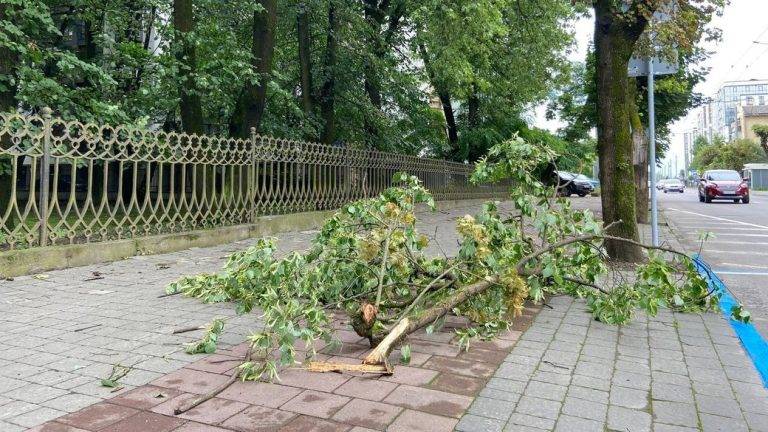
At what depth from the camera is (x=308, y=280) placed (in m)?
4.48

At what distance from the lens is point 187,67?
10.3 metres

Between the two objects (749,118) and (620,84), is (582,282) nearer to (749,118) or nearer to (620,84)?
(620,84)

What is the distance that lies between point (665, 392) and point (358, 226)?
2.87 m

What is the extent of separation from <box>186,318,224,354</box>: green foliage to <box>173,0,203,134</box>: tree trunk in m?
7.67

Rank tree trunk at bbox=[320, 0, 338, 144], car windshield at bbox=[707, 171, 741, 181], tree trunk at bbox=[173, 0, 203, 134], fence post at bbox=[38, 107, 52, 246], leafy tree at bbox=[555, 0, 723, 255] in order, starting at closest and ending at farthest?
fence post at bbox=[38, 107, 52, 246], leafy tree at bbox=[555, 0, 723, 255], tree trunk at bbox=[173, 0, 203, 134], tree trunk at bbox=[320, 0, 338, 144], car windshield at bbox=[707, 171, 741, 181]

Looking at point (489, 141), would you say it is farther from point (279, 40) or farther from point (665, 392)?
point (665, 392)

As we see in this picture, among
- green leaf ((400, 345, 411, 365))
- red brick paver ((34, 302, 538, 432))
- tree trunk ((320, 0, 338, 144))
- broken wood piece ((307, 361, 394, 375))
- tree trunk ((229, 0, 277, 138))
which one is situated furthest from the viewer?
tree trunk ((320, 0, 338, 144))

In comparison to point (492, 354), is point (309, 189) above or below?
above

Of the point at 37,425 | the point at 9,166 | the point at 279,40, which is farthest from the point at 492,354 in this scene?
the point at 279,40

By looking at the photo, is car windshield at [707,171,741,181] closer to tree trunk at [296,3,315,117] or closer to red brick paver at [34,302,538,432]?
tree trunk at [296,3,315,117]

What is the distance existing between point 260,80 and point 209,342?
8.73 metres

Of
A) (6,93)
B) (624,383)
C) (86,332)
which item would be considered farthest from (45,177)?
(624,383)

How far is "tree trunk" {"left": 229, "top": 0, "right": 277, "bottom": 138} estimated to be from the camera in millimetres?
11828

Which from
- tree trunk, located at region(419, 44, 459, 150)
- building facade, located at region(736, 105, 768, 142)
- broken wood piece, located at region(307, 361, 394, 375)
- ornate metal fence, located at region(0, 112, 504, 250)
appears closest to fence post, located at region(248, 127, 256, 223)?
ornate metal fence, located at region(0, 112, 504, 250)
